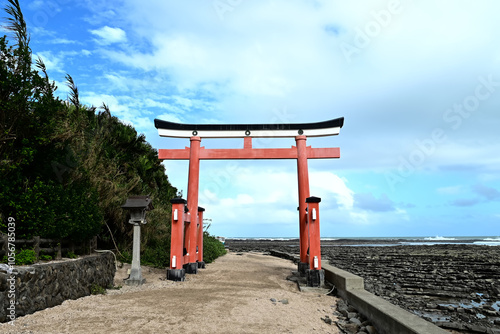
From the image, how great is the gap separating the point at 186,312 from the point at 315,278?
13.8 feet

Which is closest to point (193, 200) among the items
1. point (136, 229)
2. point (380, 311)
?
point (136, 229)

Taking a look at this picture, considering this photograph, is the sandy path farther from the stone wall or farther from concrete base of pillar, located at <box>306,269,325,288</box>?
concrete base of pillar, located at <box>306,269,325,288</box>

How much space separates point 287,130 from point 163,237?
6.55 meters

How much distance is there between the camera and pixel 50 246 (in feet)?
21.8

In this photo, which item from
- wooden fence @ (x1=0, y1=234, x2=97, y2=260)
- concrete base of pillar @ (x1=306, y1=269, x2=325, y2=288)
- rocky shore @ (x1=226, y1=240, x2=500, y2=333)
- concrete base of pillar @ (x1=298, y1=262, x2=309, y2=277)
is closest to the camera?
wooden fence @ (x1=0, y1=234, x2=97, y2=260)

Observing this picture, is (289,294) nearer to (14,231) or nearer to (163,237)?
(14,231)

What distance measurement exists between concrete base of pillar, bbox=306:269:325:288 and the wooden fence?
5.91 m

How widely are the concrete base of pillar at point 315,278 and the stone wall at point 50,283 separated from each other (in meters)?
5.26

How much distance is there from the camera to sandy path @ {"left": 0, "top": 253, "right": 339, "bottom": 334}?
470 cm

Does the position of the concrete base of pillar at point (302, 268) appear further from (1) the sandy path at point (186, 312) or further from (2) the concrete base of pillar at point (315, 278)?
(1) the sandy path at point (186, 312)

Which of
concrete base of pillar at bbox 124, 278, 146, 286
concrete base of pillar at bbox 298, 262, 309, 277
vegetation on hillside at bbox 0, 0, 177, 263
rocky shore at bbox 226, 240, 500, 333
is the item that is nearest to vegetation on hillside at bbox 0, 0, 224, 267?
vegetation on hillside at bbox 0, 0, 177, 263

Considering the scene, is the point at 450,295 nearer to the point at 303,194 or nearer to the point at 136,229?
the point at 303,194

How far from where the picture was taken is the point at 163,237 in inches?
500

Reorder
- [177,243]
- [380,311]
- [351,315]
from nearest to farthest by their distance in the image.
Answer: [380,311] < [351,315] < [177,243]
